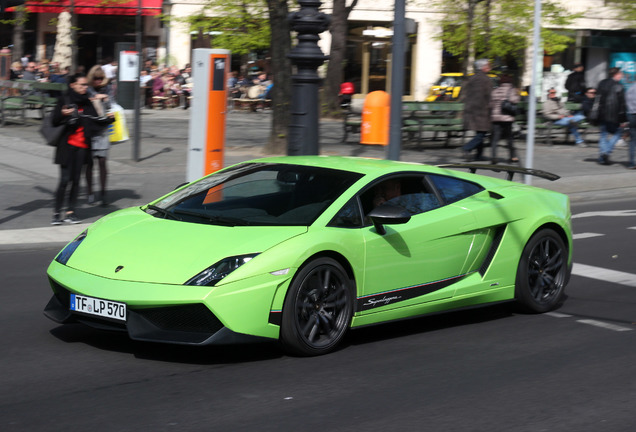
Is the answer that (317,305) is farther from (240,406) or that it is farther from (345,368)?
(240,406)

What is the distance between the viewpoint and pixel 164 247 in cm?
627

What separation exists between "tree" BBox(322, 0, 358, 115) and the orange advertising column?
652 inches

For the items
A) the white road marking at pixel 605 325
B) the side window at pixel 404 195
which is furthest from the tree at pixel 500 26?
the side window at pixel 404 195

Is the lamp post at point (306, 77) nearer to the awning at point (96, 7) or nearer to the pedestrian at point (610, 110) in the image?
the pedestrian at point (610, 110)

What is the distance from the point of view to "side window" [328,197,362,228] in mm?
6602

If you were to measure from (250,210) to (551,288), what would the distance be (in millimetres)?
2754

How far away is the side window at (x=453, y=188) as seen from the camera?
7.48 meters

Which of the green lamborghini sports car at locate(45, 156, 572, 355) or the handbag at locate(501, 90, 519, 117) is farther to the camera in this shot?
the handbag at locate(501, 90, 519, 117)

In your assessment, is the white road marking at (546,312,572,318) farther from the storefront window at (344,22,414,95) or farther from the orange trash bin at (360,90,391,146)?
the storefront window at (344,22,414,95)

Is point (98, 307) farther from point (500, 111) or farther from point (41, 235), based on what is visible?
point (500, 111)

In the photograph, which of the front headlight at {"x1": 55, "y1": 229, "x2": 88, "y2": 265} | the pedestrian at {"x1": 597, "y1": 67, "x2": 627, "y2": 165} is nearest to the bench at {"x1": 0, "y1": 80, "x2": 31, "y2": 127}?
the pedestrian at {"x1": 597, "y1": 67, "x2": 627, "y2": 165}

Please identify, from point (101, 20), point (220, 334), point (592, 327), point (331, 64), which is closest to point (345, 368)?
point (220, 334)

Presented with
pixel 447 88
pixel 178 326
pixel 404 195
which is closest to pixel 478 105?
pixel 404 195

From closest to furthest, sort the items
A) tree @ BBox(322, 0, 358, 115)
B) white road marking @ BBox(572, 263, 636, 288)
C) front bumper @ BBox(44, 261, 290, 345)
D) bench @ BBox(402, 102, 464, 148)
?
front bumper @ BBox(44, 261, 290, 345)
white road marking @ BBox(572, 263, 636, 288)
bench @ BBox(402, 102, 464, 148)
tree @ BBox(322, 0, 358, 115)
